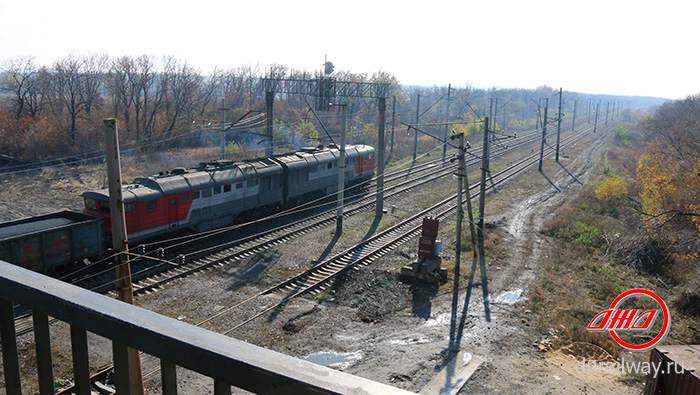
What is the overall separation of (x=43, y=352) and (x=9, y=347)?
0.21m

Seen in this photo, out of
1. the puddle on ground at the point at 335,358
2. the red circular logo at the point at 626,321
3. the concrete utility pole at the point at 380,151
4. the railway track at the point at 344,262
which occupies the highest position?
the concrete utility pole at the point at 380,151

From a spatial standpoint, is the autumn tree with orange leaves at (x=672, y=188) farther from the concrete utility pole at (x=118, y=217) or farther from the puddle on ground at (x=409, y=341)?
the concrete utility pole at (x=118, y=217)

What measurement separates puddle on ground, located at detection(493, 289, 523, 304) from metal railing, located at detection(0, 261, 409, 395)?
17322 mm

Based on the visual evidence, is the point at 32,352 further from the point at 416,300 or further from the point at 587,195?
the point at 587,195

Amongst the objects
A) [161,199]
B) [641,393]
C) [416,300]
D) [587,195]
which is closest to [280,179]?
[161,199]

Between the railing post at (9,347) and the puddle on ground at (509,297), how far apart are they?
679 inches

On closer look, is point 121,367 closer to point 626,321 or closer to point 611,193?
point 626,321

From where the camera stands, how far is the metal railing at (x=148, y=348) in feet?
4.71

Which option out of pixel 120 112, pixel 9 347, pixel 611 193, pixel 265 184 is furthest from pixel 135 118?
pixel 9 347

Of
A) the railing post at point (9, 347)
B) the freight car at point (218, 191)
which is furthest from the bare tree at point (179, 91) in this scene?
the railing post at point (9, 347)

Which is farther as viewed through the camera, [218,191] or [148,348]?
[218,191]

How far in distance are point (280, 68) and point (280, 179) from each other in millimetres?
65190

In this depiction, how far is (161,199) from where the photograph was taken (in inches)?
795

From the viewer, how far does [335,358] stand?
13281 mm
